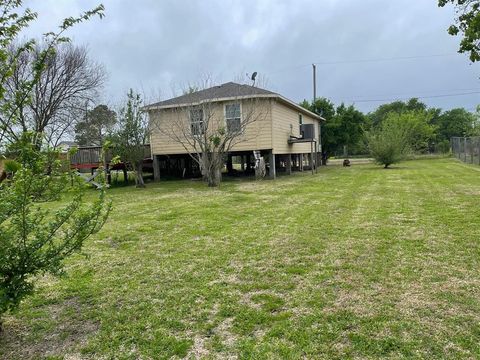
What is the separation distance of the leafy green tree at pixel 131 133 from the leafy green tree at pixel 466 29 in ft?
35.7

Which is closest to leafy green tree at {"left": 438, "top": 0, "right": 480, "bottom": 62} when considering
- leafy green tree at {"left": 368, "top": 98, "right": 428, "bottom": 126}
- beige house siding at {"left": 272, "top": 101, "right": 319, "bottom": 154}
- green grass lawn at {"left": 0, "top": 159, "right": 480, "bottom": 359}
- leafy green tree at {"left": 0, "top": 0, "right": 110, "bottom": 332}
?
green grass lawn at {"left": 0, "top": 159, "right": 480, "bottom": 359}

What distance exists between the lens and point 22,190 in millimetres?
2398

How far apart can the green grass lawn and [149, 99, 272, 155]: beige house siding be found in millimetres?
8994

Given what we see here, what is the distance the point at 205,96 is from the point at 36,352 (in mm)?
12115

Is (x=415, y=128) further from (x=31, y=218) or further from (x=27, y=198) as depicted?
(x=27, y=198)

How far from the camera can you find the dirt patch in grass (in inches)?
104

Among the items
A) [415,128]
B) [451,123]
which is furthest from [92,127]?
[451,123]

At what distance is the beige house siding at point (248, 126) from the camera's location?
14859 mm

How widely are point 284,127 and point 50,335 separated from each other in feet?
50.5

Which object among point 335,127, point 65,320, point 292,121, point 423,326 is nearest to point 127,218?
point 65,320

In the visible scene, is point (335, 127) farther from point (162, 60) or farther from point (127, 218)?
point (127, 218)

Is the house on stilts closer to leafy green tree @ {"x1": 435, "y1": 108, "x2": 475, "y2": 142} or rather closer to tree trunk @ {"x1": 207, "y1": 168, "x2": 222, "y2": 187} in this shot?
tree trunk @ {"x1": 207, "y1": 168, "x2": 222, "y2": 187}

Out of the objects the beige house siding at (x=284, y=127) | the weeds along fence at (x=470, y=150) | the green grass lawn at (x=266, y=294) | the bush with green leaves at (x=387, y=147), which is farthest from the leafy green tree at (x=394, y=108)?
the green grass lawn at (x=266, y=294)

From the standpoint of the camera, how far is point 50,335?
2.86m
